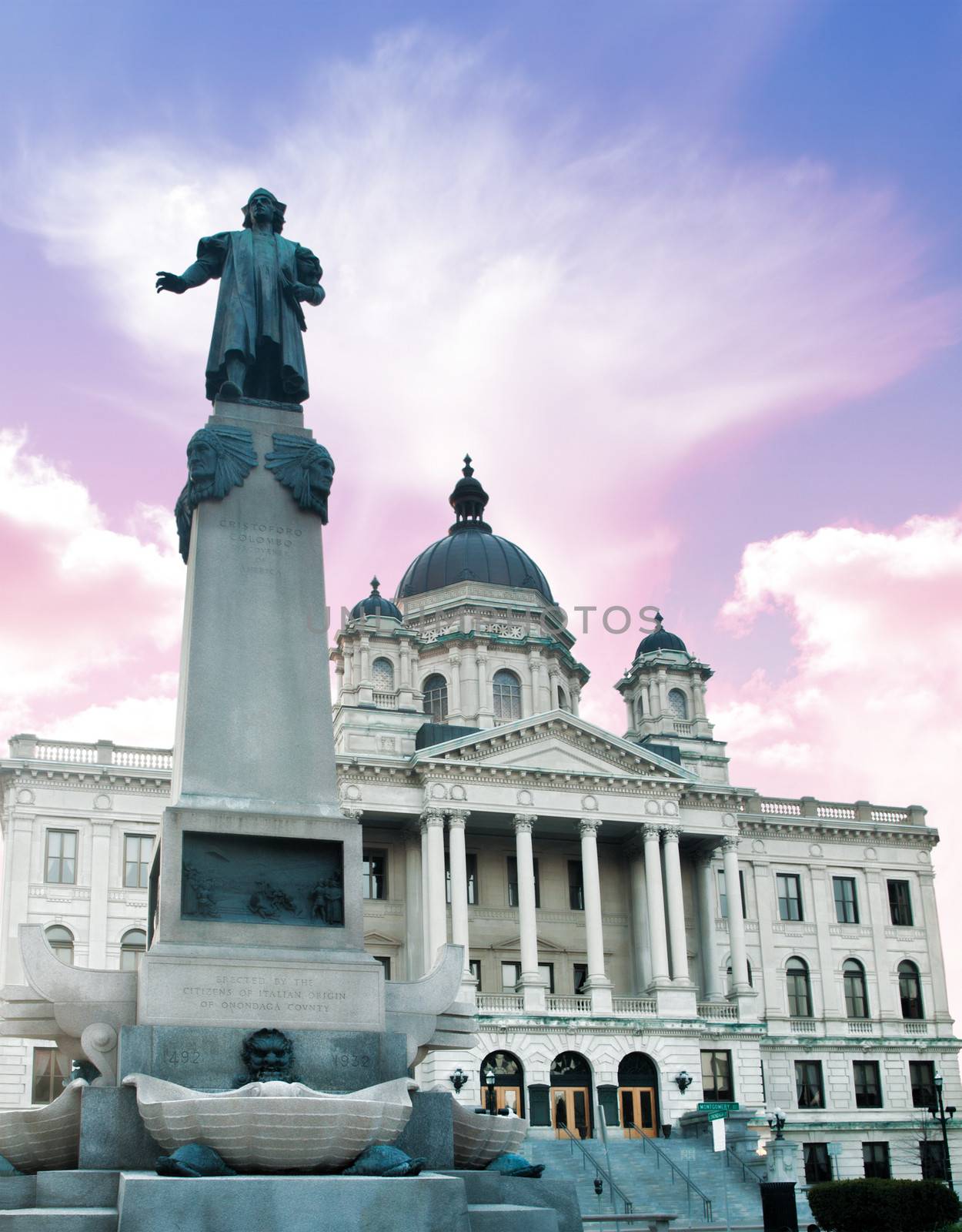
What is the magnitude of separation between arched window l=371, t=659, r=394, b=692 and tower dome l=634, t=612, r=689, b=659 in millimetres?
14147

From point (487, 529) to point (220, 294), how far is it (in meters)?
70.5

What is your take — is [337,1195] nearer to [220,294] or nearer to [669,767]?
[220,294]

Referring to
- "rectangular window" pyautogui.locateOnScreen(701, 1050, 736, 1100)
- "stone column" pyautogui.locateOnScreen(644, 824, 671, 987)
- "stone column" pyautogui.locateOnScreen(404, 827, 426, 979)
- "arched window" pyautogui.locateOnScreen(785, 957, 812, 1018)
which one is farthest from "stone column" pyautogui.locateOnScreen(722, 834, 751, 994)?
"stone column" pyautogui.locateOnScreen(404, 827, 426, 979)

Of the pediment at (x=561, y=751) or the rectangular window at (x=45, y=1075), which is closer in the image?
the rectangular window at (x=45, y=1075)

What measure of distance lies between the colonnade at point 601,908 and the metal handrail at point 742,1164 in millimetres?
10357

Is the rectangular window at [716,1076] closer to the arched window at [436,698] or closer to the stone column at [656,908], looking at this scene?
the stone column at [656,908]

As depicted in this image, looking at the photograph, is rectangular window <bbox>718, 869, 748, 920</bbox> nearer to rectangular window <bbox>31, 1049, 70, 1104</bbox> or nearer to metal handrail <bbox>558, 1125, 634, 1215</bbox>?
metal handrail <bbox>558, 1125, 634, 1215</bbox>

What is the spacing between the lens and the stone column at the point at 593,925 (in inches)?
2370

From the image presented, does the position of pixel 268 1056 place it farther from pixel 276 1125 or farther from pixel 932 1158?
pixel 932 1158

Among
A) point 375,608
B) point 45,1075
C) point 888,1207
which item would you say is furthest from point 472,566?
point 888,1207

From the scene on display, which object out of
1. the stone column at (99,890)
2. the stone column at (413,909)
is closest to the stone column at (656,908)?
the stone column at (413,909)

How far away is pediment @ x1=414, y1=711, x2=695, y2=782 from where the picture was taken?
62094 millimetres

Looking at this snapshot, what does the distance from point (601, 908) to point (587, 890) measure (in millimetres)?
3797

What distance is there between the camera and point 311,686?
15297mm
